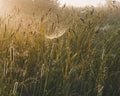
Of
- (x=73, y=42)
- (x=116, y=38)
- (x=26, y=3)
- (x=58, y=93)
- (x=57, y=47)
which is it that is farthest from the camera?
(x=26, y=3)

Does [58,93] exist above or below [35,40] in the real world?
below

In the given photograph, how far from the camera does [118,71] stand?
8.24 ft

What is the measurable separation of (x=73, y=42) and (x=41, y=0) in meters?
5.64

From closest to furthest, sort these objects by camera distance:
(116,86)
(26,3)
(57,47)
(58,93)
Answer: (58,93), (116,86), (57,47), (26,3)

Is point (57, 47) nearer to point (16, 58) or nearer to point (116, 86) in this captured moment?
point (16, 58)

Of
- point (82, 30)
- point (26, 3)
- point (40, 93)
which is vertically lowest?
point (40, 93)

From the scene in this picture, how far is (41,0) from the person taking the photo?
8352 millimetres

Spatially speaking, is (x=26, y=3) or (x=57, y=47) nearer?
(x=57, y=47)

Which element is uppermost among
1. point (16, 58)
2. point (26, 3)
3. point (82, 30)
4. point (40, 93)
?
point (26, 3)

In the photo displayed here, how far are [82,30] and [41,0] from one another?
5.40m

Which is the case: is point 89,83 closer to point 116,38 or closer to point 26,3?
point 116,38

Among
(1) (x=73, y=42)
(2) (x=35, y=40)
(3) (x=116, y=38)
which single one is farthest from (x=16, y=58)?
(3) (x=116, y=38)

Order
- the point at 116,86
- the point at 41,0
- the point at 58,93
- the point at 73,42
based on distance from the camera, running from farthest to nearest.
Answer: the point at 41,0
the point at 73,42
the point at 116,86
the point at 58,93

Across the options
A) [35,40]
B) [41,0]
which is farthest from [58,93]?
[41,0]
